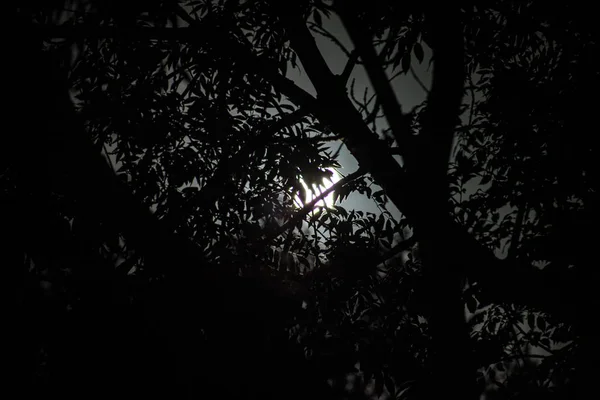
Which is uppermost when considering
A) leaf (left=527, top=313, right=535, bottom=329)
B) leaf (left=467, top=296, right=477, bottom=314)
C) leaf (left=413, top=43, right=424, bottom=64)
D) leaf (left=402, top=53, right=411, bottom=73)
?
leaf (left=413, top=43, right=424, bottom=64)

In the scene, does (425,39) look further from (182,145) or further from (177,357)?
(177,357)

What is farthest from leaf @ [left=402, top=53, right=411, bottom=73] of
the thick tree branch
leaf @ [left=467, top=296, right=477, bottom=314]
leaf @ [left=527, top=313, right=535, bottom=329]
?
leaf @ [left=527, top=313, right=535, bottom=329]

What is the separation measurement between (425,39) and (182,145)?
80.8 inches

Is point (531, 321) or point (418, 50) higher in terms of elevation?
point (418, 50)

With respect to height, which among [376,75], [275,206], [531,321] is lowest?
[531,321]

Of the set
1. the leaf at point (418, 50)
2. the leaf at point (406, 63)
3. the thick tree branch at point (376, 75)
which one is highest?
the leaf at point (418, 50)

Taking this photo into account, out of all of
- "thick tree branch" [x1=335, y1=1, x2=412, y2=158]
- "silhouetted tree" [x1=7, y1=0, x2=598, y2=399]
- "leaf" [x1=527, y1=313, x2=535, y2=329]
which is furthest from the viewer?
"leaf" [x1=527, y1=313, x2=535, y2=329]

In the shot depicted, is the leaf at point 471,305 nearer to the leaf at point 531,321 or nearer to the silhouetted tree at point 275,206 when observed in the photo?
the silhouetted tree at point 275,206

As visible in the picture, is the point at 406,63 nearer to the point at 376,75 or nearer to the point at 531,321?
the point at 376,75

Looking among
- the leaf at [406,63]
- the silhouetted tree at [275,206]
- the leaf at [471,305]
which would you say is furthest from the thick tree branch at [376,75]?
the leaf at [471,305]

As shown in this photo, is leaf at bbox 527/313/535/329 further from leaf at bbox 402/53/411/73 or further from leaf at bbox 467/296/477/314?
leaf at bbox 402/53/411/73

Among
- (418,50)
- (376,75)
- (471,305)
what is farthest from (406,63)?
(471,305)

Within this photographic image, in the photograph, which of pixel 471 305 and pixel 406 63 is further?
pixel 471 305

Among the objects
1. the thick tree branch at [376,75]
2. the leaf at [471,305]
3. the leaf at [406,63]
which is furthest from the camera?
the leaf at [471,305]
